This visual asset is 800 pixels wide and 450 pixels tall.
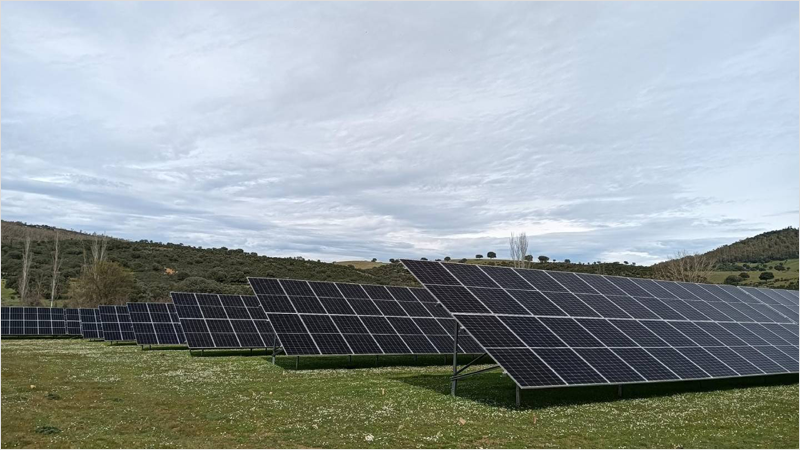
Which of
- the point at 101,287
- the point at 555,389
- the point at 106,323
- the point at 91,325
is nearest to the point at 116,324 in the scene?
the point at 106,323

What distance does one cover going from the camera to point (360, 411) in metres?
15.2

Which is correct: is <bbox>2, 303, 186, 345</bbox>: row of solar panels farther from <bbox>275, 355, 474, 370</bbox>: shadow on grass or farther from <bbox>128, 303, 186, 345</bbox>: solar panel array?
<bbox>275, 355, 474, 370</bbox>: shadow on grass

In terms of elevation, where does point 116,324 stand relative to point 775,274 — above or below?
below

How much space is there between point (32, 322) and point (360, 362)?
37.8 meters

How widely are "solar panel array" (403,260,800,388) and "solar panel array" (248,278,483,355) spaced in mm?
6993

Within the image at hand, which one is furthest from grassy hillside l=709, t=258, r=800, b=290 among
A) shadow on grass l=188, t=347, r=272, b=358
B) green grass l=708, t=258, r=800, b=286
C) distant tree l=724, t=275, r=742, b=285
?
shadow on grass l=188, t=347, r=272, b=358

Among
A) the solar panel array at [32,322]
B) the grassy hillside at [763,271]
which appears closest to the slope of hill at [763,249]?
the grassy hillside at [763,271]

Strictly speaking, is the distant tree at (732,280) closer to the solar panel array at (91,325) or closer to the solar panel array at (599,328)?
the solar panel array at (599,328)

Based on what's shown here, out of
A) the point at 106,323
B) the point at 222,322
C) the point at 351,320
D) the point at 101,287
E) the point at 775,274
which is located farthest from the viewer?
the point at 775,274

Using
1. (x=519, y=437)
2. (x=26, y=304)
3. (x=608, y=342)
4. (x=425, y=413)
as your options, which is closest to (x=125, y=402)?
(x=425, y=413)

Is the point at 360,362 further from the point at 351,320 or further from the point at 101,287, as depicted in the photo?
the point at 101,287

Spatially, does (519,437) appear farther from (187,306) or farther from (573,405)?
(187,306)

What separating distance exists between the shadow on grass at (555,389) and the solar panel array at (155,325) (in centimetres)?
2142

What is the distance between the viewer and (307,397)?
17.6 metres
